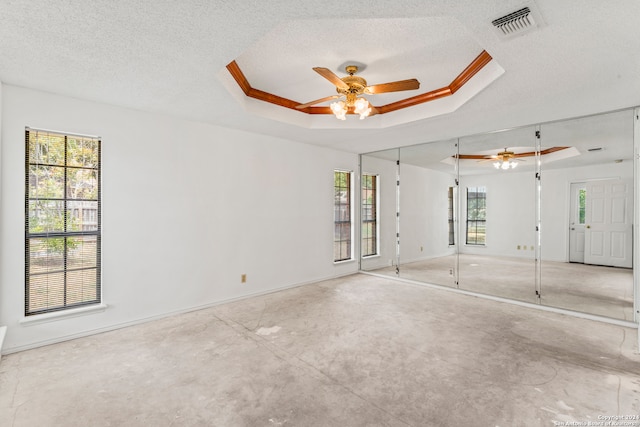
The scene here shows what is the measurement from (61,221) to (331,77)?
320 cm

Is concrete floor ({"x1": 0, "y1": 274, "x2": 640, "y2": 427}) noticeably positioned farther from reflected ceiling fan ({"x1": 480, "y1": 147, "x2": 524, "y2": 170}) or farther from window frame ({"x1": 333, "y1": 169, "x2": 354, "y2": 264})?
A: reflected ceiling fan ({"x1": 480, "y1": 147, "x2": 524, "y2": 170})

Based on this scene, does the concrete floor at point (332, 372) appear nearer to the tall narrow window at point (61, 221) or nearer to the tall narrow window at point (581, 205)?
the tall narrow window at point (61, 221)

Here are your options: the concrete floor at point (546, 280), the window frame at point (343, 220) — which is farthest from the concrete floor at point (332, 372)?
the window frame at point (343, 220)

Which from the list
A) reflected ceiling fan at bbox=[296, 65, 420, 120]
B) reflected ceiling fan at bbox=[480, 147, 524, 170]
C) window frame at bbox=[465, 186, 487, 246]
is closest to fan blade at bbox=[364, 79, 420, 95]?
reflected ceiling fan at bbox=[296, 65, 420, 120]

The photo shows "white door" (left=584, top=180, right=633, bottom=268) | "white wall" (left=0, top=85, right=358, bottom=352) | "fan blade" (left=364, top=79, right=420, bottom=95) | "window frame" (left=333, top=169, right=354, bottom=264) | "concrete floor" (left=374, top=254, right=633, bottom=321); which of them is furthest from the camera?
"window frame" (left=333, top=169, right=354, bottom=264)

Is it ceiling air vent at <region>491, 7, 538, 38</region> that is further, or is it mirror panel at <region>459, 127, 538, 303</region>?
mirror panel at <region>459, 127, 538, 303</region>

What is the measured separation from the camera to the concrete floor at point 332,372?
2.02 m

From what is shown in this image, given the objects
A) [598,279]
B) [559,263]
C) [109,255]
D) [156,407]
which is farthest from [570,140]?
[109,255]

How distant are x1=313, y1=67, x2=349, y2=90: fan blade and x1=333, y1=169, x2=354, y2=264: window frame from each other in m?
3.14

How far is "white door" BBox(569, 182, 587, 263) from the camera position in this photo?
6.35 m

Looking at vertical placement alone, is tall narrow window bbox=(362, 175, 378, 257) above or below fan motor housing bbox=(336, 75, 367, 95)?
below

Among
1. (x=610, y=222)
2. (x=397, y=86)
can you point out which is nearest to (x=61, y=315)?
(x=397, y=86)

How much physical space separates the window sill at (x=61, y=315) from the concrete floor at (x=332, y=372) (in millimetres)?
281

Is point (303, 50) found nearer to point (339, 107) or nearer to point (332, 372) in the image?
point (339, 107)
